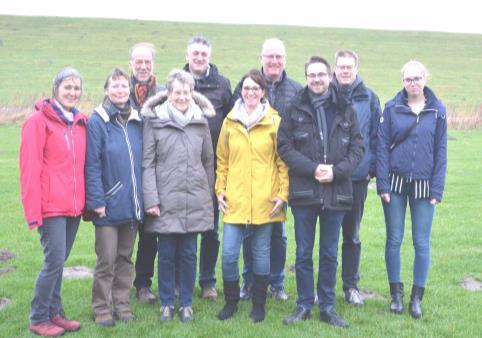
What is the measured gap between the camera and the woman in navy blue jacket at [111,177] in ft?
20.4

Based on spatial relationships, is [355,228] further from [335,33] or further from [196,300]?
[335,33]

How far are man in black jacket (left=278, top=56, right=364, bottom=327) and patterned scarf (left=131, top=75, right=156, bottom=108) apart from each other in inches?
67.9

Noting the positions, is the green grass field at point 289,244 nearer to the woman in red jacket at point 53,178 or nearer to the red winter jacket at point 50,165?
the woman in red jacket at point 53,178

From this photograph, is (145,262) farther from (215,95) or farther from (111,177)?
(215,95)

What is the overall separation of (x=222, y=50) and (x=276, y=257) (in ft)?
154

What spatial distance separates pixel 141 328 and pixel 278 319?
5.06 feet

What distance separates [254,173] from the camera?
21.7 feet

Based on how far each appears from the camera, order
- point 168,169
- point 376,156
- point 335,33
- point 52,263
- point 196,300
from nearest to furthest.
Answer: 1. point 52,263
2. point 168,169
3. point 376,156
4. point 196,300
5. point 335,33

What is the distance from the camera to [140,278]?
7.53 meters

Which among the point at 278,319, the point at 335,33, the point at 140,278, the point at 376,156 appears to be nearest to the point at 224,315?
the point at 278,319

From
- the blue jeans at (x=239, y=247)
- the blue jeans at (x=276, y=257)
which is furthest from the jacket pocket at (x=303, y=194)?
the blue jeans at (x=276, y=257)

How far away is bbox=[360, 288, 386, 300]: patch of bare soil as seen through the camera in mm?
7699

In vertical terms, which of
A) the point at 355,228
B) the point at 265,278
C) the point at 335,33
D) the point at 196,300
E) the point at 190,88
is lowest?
the point at 196,300

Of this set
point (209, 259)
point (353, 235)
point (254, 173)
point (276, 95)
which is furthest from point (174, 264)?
point (276, 95)
